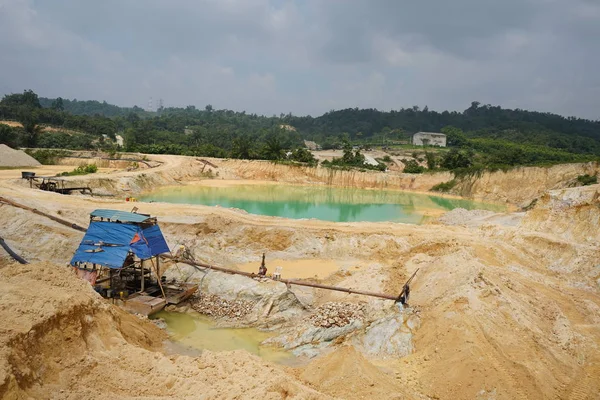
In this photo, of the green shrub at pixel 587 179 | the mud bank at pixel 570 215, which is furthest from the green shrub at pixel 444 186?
the mud bank at pixel 570 215

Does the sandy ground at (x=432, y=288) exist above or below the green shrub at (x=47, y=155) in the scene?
below

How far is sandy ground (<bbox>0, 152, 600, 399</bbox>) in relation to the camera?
831 centimetres

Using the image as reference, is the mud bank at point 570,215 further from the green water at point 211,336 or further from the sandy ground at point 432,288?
the green water at point 211,336

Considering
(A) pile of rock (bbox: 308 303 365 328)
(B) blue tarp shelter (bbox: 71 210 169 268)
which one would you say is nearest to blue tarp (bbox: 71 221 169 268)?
(B) blue tarp shelter (bbox: 71 210 169 268)

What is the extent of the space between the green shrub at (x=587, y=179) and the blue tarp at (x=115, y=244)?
40621 mm

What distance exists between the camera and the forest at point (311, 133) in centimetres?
5975

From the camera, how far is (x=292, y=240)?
69.1 feet

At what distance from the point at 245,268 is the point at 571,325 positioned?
11959 millimetres

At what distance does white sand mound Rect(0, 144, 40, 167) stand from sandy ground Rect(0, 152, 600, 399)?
14.5m

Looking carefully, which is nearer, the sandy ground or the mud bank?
the sandy ground

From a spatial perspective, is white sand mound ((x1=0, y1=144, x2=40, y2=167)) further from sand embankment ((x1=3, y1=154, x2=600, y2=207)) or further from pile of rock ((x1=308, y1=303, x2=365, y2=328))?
pile of rock ((x1=308, y1=303, x2=365, y2=328))

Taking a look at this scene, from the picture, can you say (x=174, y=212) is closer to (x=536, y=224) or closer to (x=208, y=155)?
(x=536, y=224)

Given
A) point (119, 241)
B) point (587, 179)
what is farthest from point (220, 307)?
point (587, 179)

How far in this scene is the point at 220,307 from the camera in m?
13.6
